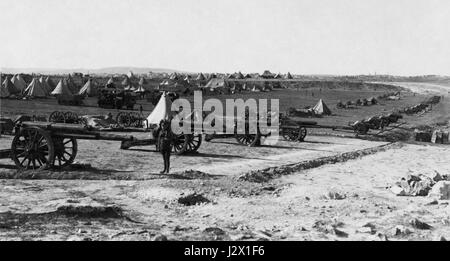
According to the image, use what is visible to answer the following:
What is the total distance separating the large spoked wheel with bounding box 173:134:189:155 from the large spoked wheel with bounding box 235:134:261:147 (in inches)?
142

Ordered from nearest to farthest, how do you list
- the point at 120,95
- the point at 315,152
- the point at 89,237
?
the point at 89,237
the point at 315,152
the point at 120,95

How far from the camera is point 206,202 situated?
10117 mm

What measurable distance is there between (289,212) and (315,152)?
10541 millimetres

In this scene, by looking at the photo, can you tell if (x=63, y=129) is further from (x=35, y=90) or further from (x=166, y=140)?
(x=35, y=90)

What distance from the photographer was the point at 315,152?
65.1 feet

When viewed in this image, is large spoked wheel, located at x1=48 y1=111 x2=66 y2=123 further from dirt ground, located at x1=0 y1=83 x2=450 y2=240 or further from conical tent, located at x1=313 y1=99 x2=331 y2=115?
conical tent, located at x1=313 y1=99 x2=331 y2=115

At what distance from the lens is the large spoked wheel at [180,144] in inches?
686

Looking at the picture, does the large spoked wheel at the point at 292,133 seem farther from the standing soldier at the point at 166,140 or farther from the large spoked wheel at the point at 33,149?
the large spoked wheel at the point at 33,149

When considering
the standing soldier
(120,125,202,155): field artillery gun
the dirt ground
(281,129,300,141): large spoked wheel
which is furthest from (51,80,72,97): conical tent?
the standing soldier

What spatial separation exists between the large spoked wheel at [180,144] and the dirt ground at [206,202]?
1.64 feet

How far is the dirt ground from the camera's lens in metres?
7.97

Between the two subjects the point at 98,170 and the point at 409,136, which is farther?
the point at 409,136

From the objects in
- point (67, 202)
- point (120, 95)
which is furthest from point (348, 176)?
point (120, 95)
